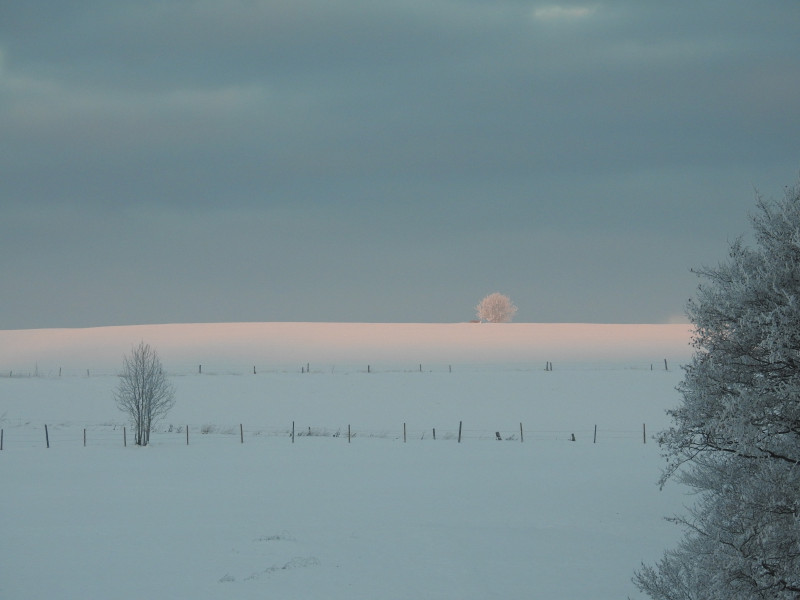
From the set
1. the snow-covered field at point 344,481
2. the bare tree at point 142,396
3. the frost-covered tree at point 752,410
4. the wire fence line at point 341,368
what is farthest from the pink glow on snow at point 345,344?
the frost-covered tree at point 752,410

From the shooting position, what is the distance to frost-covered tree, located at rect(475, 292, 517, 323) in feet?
376

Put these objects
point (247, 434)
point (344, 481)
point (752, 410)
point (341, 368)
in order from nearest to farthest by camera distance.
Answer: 1. point (752, 410)
2. point (344, 481)
3. point (247, 434)
4. point (341, 368)

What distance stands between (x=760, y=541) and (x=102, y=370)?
66619 mm

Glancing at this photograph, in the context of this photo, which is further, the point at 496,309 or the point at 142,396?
the point at 496,309

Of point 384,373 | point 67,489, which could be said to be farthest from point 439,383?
point 67,489

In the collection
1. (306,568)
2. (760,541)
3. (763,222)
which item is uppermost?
(763,222)

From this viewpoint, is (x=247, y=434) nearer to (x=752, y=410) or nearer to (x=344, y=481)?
(x=344, y=481)

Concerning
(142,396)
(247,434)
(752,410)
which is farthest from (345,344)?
(752,410)

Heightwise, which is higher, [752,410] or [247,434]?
[752,410]

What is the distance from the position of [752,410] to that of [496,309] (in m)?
105

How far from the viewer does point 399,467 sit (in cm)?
3206

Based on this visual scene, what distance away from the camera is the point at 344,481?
94.7 feet

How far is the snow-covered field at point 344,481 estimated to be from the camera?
695 inches

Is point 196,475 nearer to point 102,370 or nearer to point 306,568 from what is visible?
point 306,568
